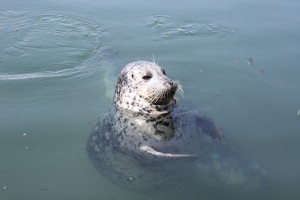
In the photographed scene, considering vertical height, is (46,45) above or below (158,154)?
above

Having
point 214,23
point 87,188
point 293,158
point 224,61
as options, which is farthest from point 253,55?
point 87,188

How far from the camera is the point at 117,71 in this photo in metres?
6.22

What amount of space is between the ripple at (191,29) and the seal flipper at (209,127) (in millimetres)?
3040

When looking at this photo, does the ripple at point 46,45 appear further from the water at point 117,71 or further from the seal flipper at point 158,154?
the seal flipper at point 158,154

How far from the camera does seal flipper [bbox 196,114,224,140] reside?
14.8ft

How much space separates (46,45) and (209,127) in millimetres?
3831

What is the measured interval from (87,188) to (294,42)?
4888mm

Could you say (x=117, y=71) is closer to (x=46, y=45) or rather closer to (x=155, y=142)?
(x=46, y=45)

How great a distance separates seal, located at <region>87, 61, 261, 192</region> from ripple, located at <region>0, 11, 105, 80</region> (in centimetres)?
184

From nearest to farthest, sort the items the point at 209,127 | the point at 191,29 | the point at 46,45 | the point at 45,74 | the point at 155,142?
the point at 155,142, the point at 209,127, the point at 45,74, the point at 46,45, the point at 191,29

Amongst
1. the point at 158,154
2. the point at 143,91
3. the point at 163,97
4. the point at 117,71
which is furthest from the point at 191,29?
the point at 158,154

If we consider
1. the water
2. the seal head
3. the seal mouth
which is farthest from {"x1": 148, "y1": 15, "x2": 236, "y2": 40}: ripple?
the seal mouth

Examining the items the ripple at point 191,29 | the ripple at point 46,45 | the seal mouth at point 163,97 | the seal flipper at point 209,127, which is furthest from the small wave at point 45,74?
the seal flipper at point 209,127

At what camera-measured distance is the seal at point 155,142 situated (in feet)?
13.6
